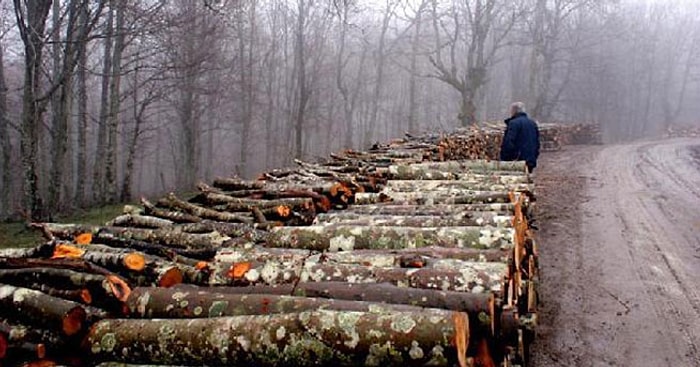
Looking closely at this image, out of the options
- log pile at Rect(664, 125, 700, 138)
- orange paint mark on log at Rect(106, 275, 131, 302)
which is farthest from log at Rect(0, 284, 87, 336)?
log pile at Rect(664, 125, 700, 138)

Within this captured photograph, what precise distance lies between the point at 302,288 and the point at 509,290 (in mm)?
1376

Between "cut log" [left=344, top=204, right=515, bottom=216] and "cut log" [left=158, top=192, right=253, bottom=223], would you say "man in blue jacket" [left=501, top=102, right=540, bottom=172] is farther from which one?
"cut log" [left=158, top=192, right=253, bottom=223]

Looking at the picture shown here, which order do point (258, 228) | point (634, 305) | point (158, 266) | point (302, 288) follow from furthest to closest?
1. point (634, 305)
2. point (258, 228)
3. point (158, 266)
4. point (302, 288)

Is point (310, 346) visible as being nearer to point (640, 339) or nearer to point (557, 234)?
point (640, 339)

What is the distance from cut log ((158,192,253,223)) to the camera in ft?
18.0

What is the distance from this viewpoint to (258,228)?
516cm

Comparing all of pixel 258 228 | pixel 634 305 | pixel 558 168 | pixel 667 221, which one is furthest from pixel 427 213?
pixel 558 168

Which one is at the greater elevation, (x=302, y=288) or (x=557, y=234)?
(x=302, y=288)

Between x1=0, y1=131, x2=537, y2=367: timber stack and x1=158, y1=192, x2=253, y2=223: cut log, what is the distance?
0.02 meters

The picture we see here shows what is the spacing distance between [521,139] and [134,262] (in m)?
8.83

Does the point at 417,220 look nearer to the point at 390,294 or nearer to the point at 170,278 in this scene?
the point at 390,294

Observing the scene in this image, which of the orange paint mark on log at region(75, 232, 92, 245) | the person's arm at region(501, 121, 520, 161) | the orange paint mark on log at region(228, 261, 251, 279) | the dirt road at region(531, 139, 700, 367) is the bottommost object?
the dirt road at region(531, 139, 700, 367)

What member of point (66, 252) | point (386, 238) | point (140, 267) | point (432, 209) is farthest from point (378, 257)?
point (66, 252)

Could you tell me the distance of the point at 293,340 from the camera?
2.70 meters
